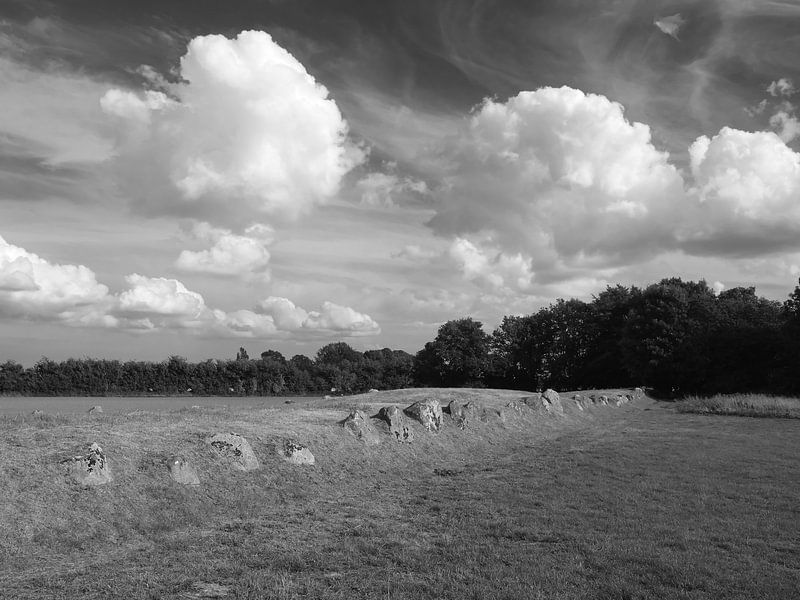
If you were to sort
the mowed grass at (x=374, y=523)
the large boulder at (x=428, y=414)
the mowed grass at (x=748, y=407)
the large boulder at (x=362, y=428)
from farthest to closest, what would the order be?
1. the mowed grass at (x=748, y=407)
2. the large boulder at (x=428, y=414)
3. the large boulder at (x=362, y=428)
4. the mowed grass at (x=374, y=523)

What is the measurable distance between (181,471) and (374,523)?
476 centimetres

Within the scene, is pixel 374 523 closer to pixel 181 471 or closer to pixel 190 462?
pixel 181 471

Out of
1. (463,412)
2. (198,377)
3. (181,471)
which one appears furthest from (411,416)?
(198,377)

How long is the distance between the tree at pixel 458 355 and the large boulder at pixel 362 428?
226 feet

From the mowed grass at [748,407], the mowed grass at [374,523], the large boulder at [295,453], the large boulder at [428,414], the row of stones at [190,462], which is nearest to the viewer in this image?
the mowed grass at [374,523]

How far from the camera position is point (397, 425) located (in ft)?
68.0

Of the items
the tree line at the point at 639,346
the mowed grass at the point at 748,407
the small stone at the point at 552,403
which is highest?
the tree line at the point at 639,346

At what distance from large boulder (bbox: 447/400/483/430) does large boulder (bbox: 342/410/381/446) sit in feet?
20.4

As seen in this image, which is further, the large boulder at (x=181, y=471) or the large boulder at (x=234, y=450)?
the large boulder at (x=234, y=450)

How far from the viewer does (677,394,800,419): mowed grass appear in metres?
38.9

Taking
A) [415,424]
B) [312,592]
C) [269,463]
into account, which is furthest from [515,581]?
[415,424]

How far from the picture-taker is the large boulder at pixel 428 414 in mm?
22906

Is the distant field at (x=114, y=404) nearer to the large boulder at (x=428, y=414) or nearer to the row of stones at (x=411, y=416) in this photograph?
the large boulder at (x=428, y=414)

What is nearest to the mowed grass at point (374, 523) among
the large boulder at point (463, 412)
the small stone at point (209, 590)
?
the small stone at point (209, 590)
